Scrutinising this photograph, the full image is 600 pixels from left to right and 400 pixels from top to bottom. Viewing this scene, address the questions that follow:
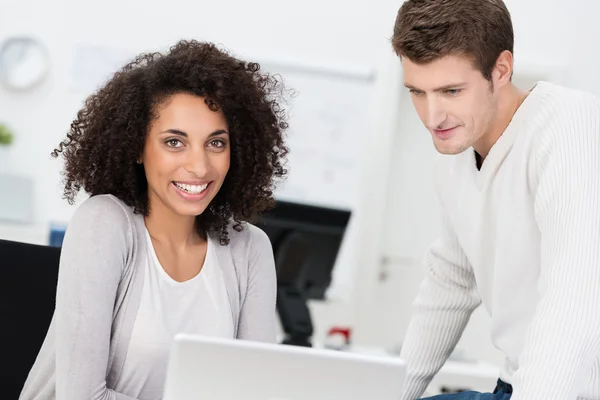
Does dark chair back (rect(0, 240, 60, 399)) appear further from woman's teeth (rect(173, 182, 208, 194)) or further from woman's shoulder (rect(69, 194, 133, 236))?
woman's teeth (rect(173, 182, 208, 194))

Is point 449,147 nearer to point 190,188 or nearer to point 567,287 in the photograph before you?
point 567,287

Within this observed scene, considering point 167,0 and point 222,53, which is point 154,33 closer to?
point 167,0

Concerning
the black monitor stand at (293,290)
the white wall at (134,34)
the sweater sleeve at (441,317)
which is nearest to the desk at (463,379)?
the black monitor stand at (293,290)

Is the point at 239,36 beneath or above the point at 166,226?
above

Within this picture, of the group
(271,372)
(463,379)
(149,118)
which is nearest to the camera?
(271,372)

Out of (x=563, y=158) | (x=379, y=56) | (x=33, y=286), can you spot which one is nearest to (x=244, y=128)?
(x=33, y=286)

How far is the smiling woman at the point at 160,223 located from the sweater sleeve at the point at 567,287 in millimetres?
708

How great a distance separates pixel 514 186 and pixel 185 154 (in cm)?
67

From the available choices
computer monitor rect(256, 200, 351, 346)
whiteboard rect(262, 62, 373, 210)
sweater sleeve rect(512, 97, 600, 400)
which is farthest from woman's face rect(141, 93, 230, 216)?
whiteboard rect(262, 62, 373, 210)

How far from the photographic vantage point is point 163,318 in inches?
72.4

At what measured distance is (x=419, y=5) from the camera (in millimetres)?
1739

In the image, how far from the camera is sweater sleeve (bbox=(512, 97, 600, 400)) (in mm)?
1434

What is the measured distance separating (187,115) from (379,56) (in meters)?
3.53

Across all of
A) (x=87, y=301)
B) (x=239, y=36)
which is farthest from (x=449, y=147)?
(x=239, y=36)
